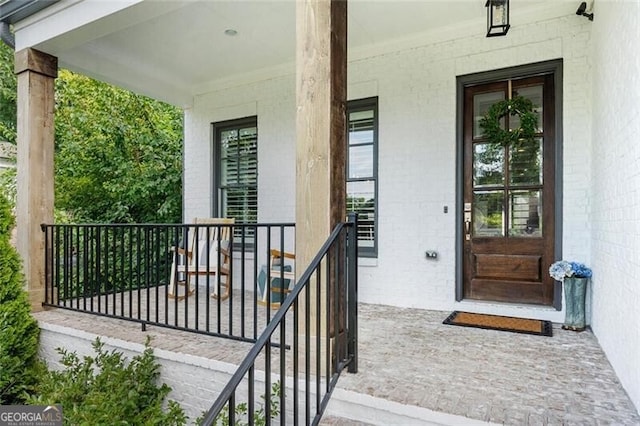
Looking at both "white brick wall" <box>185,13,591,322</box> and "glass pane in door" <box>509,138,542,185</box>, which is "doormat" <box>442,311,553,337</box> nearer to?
"white brick wall" <box>185,13,591,322</box>

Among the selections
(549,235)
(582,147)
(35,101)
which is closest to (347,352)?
(549,235)

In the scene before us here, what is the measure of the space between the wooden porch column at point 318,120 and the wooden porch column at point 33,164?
9.54 ft

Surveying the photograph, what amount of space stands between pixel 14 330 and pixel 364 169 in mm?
3471

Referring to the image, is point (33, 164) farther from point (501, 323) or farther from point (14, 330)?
point (501, 323)

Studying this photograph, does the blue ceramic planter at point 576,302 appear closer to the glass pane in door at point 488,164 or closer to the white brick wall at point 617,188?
the white brick wall at point 617,188

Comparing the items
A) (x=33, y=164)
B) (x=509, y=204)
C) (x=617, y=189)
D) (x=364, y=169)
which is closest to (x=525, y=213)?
(x=509, y=204)

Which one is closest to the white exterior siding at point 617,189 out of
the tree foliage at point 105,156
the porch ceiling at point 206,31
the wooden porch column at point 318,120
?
the porch ceiling at point 206,31

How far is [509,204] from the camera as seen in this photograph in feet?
11.7

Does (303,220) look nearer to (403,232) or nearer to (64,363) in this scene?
(403,232)

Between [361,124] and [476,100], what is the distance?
1.17 meters

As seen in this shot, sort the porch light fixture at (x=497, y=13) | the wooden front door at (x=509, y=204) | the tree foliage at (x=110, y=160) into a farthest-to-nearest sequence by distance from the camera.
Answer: the tree foliage at (x=110, y=160), the wooden front door at (x=509, y=204), the porch light fixture at (x=497, y=13)

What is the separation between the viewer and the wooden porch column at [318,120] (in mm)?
2076

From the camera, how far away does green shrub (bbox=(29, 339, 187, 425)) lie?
241cm

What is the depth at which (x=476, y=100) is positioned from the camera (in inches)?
147
